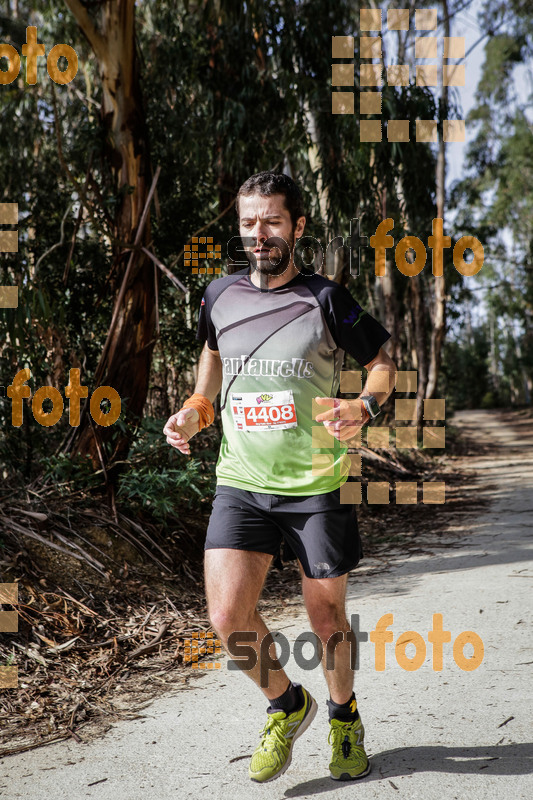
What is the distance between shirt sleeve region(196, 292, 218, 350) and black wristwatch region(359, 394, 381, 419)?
66 cm

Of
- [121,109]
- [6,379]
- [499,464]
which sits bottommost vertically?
[499,464]

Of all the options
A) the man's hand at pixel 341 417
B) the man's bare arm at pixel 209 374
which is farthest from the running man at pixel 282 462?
the man's bare arm at pixel 209 374

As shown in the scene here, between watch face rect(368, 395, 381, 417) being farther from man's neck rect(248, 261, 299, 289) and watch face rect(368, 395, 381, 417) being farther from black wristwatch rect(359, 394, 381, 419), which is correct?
man's neck rect(248, 261, 299, 289)

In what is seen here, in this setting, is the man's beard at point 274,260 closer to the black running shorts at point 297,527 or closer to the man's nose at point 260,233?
the man's nose at point 260,233

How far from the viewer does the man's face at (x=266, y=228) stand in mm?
2695

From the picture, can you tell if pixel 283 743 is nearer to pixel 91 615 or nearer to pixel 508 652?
pixel 508 652

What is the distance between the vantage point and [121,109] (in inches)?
255

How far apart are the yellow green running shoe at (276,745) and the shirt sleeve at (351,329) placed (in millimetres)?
1237

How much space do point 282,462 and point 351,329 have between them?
0.50 m

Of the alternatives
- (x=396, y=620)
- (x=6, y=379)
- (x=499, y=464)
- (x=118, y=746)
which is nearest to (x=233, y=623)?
(x=118, y=746)

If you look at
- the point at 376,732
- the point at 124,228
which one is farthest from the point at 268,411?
the point at 124,228

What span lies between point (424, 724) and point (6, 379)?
13.8 feet

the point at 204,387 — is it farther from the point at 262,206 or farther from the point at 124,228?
the point at 124,228

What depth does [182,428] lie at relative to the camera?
2.71m
